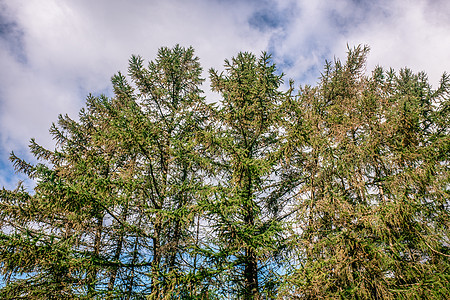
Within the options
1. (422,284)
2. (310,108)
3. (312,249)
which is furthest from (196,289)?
(310,108)

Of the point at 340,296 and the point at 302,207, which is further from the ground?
the point at 302,207

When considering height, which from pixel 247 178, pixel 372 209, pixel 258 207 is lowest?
pixel 372 209

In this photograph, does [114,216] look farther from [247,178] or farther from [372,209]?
→ [372,209]

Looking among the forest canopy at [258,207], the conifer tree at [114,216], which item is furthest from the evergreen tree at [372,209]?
the conifer tree at [114,216]

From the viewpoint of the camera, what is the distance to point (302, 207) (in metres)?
5.63

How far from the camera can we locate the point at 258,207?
632 centimetres

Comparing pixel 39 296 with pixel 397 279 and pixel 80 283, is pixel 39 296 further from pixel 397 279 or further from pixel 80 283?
pixel 397 279

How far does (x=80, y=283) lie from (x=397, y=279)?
251 inches

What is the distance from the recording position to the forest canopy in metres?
4.68

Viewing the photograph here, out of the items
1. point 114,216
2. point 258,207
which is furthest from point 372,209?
point 114,216

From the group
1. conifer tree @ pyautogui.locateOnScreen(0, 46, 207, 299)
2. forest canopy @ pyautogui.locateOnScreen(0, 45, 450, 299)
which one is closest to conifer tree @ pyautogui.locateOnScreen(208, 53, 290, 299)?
forest canopy @ pyautogui.locateOnScreen(0, 45, 450, 299)

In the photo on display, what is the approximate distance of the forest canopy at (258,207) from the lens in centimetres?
468

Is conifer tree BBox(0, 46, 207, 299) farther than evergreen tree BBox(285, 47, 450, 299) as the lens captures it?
Yes

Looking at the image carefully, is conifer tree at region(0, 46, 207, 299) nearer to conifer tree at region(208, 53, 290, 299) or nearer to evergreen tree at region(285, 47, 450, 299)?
conifer tree at region(208, 53, 290, 299)
